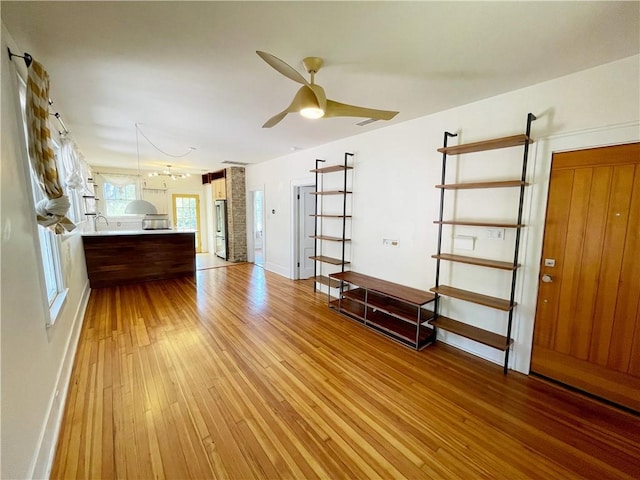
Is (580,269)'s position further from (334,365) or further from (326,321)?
(326,321)

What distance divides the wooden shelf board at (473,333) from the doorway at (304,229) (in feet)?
10.6

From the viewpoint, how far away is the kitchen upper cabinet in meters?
7.76

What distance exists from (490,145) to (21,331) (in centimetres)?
378

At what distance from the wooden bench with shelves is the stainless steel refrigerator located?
4.92 meters

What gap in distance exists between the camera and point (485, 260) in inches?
108

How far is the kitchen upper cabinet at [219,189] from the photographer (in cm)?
776

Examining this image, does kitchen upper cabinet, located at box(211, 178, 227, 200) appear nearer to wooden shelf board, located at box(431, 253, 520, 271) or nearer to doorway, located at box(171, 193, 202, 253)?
doorway, located at box(171, 193, 202, 253)

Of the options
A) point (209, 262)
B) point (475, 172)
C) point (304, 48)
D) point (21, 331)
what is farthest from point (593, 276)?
point (209, 262)

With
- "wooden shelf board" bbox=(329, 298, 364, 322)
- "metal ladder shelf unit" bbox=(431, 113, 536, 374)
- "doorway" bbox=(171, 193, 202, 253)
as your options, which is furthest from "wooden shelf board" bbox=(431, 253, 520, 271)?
"doorway" bbox=(171, 193, 202, 253)

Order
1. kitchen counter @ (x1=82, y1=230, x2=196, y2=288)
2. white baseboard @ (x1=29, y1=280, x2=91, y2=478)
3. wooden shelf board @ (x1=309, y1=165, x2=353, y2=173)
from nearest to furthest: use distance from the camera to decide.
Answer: white baseboard @ (x1=29, y1=280, x2=91, y2=478) < wooden shelf board @ (x1=309, y1=165, x2=353, y2=173) < kitchen counter @ (x1=82, y1=230, x2=196, y2=288)

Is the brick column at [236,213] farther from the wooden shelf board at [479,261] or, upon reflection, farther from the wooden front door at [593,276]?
the wooden front door at [593,276]

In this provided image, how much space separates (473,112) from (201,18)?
2646 millimetres

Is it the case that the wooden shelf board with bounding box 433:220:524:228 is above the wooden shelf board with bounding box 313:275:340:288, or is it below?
above

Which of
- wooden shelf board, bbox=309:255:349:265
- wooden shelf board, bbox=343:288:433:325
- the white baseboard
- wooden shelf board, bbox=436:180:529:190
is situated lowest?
the white baseboard
